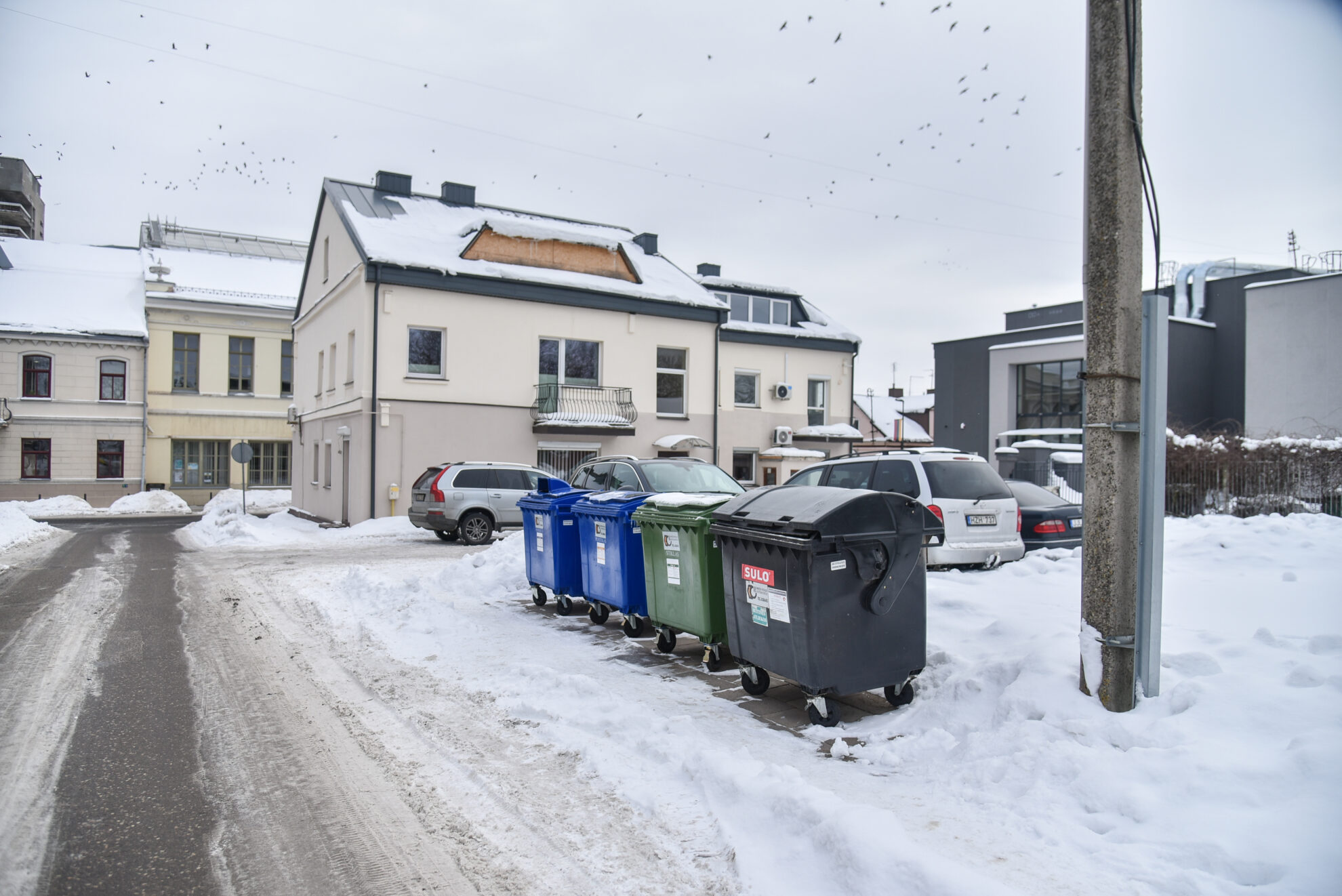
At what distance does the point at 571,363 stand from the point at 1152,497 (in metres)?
19.4

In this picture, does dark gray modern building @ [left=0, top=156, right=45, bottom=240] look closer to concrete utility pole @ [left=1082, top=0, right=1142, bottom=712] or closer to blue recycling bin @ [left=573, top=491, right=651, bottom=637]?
blue recycling bin @ [left=573, top=491, right=651, bottom=637]

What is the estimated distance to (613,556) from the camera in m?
7.86

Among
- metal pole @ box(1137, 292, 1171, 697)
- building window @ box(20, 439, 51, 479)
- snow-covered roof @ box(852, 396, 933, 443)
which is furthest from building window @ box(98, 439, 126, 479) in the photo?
snow-covered roof @ box(852, 396, 933, 443)

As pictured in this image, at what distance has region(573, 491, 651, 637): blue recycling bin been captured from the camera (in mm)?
7652

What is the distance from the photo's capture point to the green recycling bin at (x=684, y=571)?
254 inches

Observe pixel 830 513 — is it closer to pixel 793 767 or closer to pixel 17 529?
pixel 793 767

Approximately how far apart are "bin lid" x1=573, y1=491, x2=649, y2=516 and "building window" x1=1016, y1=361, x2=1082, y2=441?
2780cm

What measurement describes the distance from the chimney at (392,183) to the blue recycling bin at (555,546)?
1877 centimetres

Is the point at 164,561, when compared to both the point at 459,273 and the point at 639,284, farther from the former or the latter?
the point at 639,284

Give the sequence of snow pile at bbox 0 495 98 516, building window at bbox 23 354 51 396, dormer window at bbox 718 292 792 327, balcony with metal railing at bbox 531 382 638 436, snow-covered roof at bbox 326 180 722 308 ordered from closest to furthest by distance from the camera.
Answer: snow-covered roof at bbox 326 180 722 308 < balcony with metal railing at bbox 531 382 638 436 < snow pile at bbox 0 495 98 516 < dormer window at bbox 718 292 792 327 < building window at bbox 23 354 51 396

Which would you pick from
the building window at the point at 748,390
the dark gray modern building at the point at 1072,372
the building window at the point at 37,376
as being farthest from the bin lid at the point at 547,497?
the building window at the point at 37,376

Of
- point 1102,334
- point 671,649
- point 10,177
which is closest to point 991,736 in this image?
point 1102,334

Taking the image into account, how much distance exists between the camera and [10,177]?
46844 mm

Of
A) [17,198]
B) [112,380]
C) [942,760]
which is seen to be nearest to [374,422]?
[942,760]
